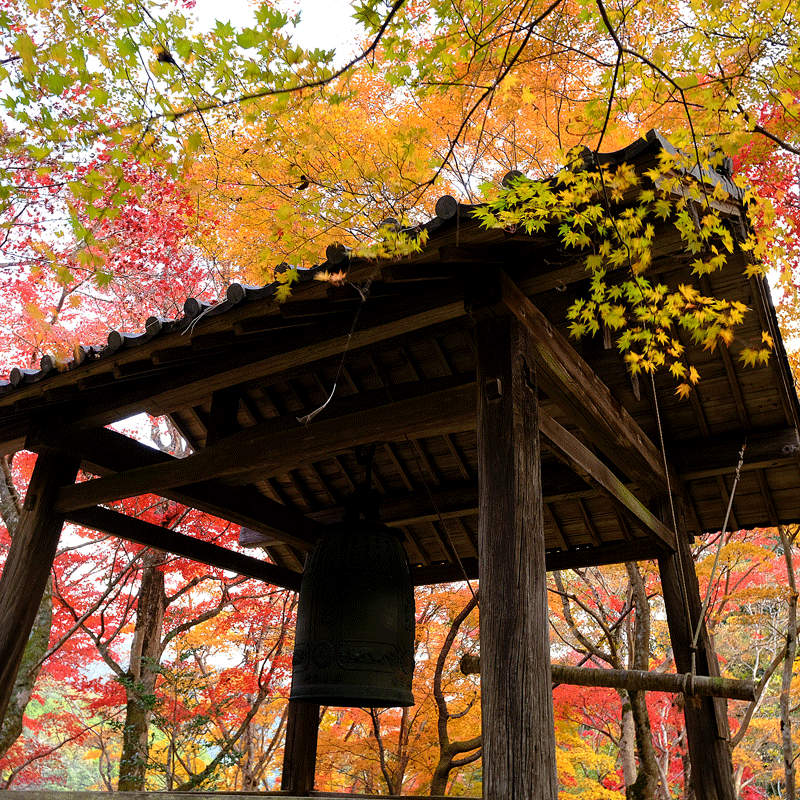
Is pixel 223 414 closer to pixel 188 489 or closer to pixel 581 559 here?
pixel 188 489

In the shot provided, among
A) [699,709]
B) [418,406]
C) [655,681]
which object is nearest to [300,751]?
[699,709]

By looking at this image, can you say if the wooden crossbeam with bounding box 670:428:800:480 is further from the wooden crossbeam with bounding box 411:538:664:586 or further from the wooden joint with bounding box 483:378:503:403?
the wooden joint with bounding box 483:378:503:403

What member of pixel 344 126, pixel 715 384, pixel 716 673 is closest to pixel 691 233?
pixel 715 384

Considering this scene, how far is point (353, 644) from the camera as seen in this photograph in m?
4.29

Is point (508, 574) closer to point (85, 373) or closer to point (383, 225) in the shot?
point (383, 225)

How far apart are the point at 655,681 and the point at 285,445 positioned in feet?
8.05

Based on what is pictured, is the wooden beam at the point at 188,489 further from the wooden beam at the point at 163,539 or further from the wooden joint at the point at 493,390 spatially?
the wooden joint at the point at 493,390

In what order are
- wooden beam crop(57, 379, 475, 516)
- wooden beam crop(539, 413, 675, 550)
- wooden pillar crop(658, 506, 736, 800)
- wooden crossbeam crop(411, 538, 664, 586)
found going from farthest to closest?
wooden crossbeam crop(411, 538, 664, 586) < wooden pillar crop(658, 506, 736, 800) < wooden beam crop(539, 413, 675, 550) < wooden beam crop(57, 379, 475, 516)

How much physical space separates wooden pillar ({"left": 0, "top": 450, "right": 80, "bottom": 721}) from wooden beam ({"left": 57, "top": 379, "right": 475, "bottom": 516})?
0.40ft

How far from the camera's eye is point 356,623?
4.35 m

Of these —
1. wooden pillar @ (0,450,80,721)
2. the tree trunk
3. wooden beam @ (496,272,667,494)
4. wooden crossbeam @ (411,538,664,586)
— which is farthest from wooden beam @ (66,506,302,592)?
the tree trunk

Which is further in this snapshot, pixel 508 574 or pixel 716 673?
pixel 716 673

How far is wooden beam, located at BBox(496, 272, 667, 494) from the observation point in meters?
3.17

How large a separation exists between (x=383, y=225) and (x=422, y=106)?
776 centimetres
